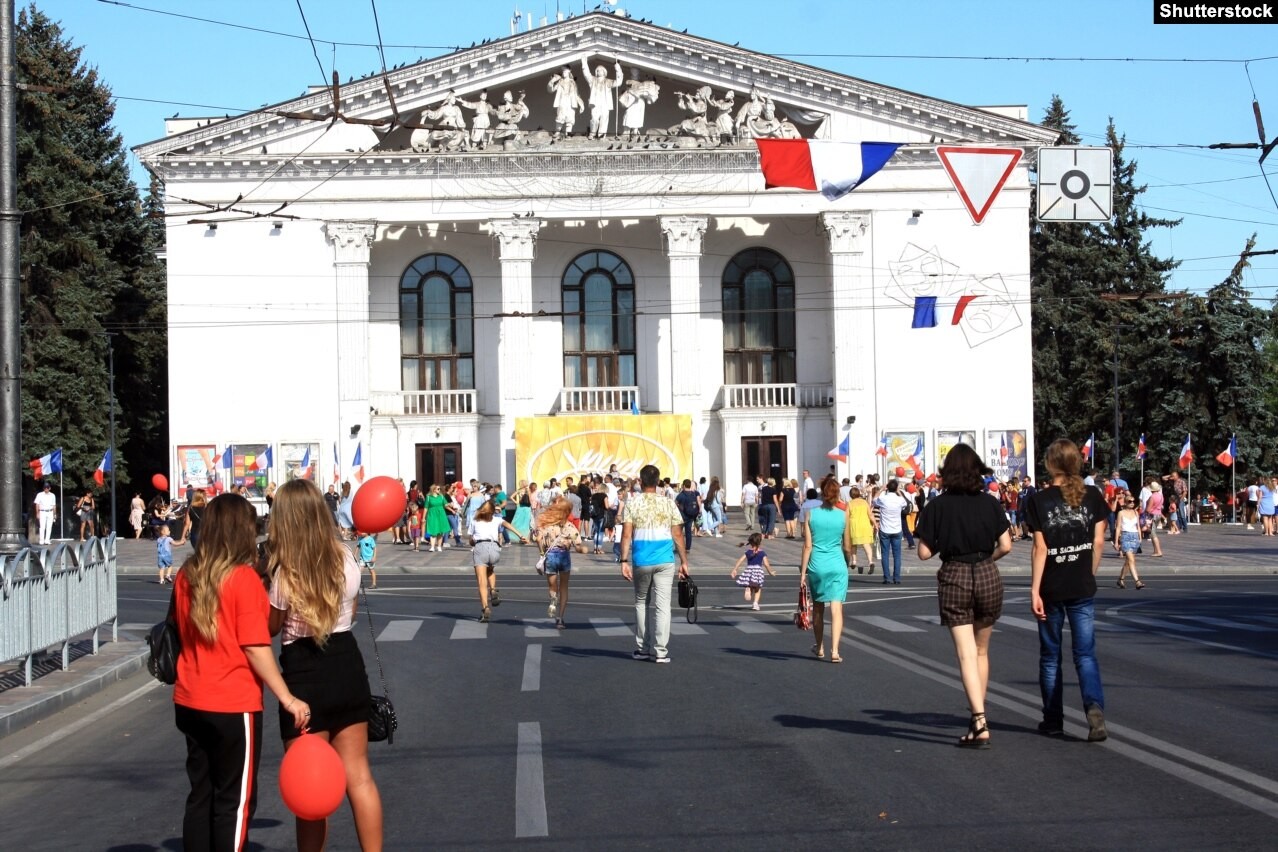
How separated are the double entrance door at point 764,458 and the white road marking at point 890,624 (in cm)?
3346

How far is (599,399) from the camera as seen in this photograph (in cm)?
5631

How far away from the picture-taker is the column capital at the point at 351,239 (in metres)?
52.4

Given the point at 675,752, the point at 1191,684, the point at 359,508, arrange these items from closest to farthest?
the point at 359,508
the point at 675,752
the point at 1191,684

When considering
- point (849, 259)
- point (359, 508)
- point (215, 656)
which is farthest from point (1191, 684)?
point (849, 259)

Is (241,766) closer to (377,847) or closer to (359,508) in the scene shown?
(377,847)

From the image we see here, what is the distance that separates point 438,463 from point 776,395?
11531 mm

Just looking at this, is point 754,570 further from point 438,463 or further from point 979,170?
point 438,463

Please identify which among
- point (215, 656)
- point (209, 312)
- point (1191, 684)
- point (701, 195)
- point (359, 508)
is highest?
point (701, 195)

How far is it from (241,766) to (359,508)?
1.45m

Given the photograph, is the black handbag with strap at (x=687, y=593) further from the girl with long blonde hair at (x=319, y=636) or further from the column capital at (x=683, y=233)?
the column capital at (x=683, y=233)

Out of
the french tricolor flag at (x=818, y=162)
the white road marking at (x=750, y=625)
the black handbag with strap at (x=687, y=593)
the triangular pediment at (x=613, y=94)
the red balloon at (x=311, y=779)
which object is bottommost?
Result: the white road marking at (x=750, y=625)

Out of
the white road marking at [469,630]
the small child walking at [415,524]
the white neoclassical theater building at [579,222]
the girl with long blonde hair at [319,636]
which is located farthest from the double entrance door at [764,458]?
the girl with long blonde hair at [319,636]

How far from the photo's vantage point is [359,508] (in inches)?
307

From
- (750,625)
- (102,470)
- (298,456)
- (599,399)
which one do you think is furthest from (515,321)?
(750,625)
